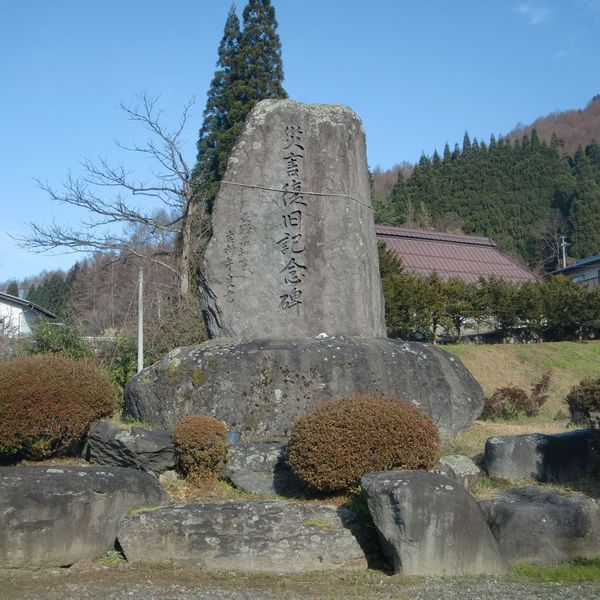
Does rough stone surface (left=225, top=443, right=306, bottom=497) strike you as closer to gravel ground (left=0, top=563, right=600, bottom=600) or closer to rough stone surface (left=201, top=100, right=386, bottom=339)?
gravel ground (left=0, top=563, right=600, bottom=600)

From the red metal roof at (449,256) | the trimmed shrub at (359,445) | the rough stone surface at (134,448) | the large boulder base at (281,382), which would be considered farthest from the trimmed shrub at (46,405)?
the red metal roof at (449,256)

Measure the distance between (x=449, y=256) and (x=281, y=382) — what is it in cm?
3164

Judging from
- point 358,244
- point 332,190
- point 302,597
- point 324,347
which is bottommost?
point 302,597

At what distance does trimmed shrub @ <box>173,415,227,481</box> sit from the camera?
8.05 m

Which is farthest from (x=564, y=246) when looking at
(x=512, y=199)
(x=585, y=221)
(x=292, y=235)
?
(x=292, y=235)

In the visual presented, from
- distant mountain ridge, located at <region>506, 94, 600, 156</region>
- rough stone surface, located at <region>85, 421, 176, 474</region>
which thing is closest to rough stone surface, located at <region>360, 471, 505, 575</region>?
rough stone surface, located at <region>85, 421, 176, 474</region>

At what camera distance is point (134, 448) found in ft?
26.6

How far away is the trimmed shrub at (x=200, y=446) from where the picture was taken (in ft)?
26.4

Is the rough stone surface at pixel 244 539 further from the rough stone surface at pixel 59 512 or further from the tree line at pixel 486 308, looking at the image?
the tree line at pixel 486 308

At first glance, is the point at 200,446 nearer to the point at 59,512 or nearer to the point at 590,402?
the point at 59,512

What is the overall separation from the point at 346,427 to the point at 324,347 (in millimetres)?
2492

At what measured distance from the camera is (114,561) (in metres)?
6.78

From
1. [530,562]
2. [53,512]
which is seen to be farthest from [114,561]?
[530,562]

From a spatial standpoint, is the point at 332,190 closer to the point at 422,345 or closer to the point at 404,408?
the point at 422,345
